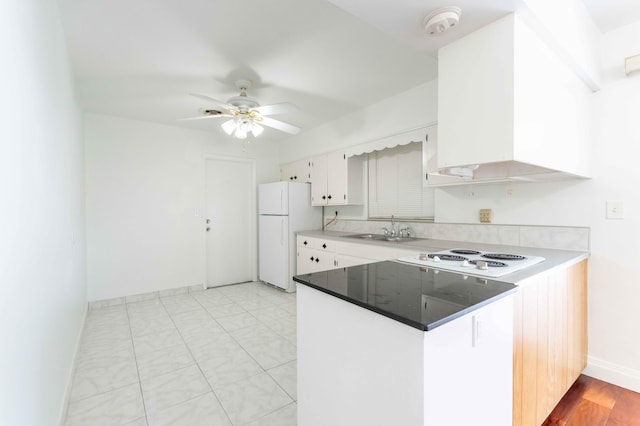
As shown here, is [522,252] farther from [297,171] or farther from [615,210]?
[297,171]

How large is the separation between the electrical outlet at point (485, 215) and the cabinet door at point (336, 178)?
1.59 meters

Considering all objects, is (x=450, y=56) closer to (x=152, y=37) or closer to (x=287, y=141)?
(x=152, y=37)

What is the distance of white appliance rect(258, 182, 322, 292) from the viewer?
4.06 meters

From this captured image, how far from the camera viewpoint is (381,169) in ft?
12.0

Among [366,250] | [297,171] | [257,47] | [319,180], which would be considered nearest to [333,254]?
[366,250]

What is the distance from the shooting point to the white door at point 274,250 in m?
4.06

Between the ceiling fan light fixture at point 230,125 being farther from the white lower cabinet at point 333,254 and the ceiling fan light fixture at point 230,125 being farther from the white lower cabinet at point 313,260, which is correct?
the white lower cabinet at point 313,260

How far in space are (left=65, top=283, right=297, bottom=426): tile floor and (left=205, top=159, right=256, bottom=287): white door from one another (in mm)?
1000

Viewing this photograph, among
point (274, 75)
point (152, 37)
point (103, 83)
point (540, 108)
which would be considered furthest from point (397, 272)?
point (103, 83)

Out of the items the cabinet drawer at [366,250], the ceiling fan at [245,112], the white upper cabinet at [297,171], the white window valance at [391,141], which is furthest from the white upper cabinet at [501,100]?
the white upper cabinet at [297,171]

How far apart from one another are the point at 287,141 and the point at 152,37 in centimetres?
289

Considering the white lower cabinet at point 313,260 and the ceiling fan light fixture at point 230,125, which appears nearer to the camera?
the ceiling fan light fixture at point 230,125

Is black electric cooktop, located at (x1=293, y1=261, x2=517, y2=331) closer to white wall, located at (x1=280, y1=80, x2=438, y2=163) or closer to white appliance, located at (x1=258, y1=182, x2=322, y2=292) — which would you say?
white wall, located at (x1=280, y1=80, x2=438, y2=163)

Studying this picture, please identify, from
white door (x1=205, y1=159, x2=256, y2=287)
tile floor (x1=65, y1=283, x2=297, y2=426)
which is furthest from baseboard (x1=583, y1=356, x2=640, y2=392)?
white door (x1=205, y1=159, x2=256, y2=287)
